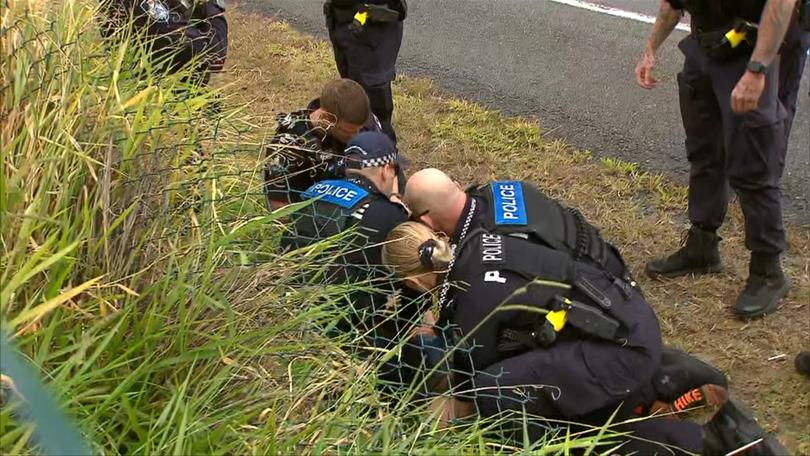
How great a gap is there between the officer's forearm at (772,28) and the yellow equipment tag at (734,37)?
14 centimetres

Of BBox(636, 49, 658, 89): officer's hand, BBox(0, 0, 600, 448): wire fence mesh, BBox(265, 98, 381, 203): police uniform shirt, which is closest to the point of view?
BBox(0, 0, 600, 448): wire fence mesh

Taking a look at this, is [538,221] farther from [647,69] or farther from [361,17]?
[361,17]

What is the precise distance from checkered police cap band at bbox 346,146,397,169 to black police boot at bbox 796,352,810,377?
183 centimetres

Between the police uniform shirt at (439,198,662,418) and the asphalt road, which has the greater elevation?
the police uniform shirt at (439,198,662,418)

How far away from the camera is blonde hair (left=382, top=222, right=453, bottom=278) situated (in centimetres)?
232

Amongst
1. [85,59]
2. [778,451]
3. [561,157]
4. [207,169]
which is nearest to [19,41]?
[85,59]

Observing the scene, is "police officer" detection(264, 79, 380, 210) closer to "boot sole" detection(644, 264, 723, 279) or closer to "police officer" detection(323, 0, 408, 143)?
"police officer" detection(323, 0, 408, 143)

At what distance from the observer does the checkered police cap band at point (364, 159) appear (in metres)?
2.90

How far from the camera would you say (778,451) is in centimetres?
257

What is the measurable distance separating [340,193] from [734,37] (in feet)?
5.86

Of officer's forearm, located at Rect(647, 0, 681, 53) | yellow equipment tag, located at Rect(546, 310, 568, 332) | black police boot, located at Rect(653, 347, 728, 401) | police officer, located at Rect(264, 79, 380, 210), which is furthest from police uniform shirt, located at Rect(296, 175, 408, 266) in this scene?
officer's forearm, located at Rect(647, 0, 681, 53)

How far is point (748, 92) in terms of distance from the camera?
9.71 ft

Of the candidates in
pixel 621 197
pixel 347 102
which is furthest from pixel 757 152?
pixel 347 102

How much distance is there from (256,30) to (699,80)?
485 centimetres
